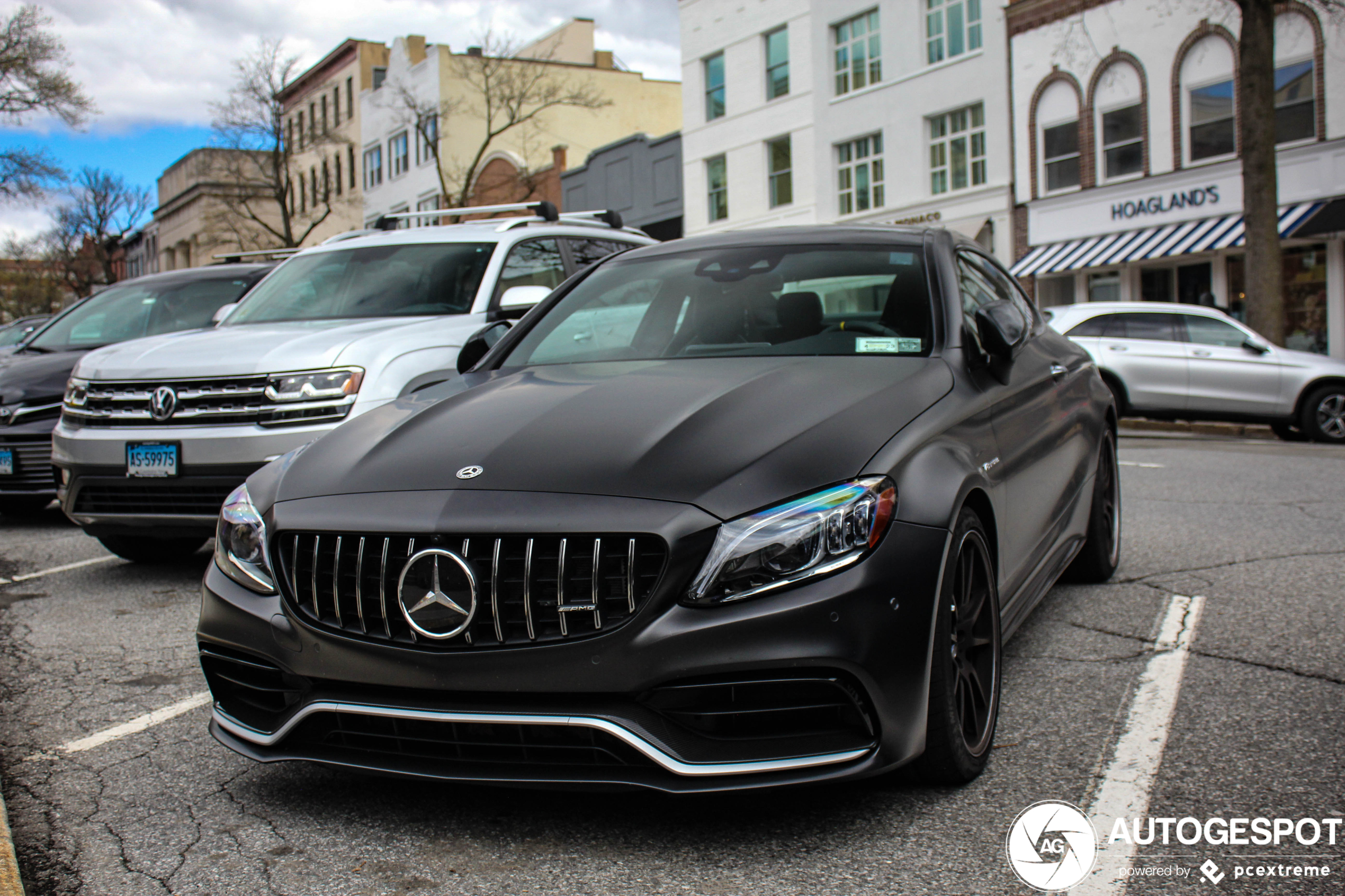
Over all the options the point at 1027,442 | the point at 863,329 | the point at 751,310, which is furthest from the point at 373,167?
the point at 1027,442

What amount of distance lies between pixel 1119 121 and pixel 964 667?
23804 mm

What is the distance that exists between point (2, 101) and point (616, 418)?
37.6 metres

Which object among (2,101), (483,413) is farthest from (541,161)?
(483,413)

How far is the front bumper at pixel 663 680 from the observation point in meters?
2.54

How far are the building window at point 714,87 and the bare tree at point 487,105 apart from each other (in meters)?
5.13

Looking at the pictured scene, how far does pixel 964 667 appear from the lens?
120 inches

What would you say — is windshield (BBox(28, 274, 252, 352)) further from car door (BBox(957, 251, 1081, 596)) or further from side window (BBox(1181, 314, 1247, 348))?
side window (BBox(1181, 314, 1247, 348))

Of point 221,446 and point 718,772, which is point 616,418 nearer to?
point 718,772

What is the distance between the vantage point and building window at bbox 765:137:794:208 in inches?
1257

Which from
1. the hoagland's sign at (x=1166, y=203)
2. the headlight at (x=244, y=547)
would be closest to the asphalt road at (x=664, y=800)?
the headlight at (x=244, y=547)

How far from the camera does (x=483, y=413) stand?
336cm

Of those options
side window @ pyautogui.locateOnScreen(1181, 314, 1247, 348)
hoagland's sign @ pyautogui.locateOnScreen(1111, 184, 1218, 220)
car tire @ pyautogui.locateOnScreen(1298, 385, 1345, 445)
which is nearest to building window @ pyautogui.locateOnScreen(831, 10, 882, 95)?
hoagland's sign @ pyautogui.locateOnScreen(1111, 184, 1218, 220)

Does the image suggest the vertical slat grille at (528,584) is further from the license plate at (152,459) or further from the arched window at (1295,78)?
the arched window at (1295,78)

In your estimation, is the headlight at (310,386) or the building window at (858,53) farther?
the building window at (858,53)
